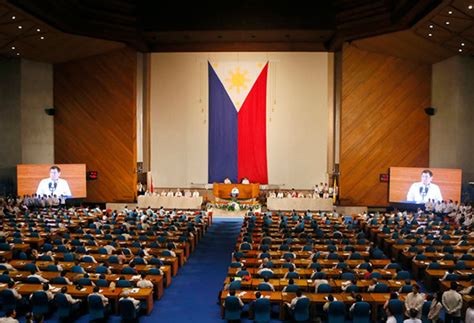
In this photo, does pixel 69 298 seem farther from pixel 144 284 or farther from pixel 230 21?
pixel 230 21

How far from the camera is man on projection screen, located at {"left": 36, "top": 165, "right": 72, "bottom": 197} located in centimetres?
2764

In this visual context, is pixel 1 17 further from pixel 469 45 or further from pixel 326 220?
pixel 469 45

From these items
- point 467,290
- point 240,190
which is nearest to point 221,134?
point 240,190

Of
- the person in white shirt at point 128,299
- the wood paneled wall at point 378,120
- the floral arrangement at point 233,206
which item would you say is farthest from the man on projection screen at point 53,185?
the person in white shirt at point 128,299

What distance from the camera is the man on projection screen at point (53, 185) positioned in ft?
90.7

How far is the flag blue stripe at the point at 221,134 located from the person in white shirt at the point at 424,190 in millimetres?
10965

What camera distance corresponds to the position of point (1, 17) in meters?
21.0

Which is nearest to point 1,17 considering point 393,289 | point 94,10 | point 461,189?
point 94,10

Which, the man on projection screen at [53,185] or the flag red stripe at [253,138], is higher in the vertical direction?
the flag red stripe at [253,138]

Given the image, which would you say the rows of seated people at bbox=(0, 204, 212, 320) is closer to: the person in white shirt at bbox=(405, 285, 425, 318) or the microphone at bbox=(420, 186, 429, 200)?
the person in white shirt at bbox=(405, 285, 425, 318)

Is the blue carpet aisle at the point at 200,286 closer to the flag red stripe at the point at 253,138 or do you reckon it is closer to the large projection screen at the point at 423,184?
the large projection screen at the point at 423,184

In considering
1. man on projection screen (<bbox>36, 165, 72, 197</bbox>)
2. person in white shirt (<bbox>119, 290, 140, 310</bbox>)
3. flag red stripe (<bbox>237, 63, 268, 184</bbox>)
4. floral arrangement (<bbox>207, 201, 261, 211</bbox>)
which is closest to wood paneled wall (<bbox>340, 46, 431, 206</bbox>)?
floral arrangement (<bbox>207, 201, 261, 211</bbox>)

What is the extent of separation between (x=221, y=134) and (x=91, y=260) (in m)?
18.7

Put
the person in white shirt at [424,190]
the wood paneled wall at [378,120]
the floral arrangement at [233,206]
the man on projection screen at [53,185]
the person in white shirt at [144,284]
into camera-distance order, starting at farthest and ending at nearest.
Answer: the wood paneled wall at [378,120] → the man on projection screen at [53,185] → the floral arrangement at [233,206] → the person in white shirt at [424,190] → the person in white shirt at [144,284]
